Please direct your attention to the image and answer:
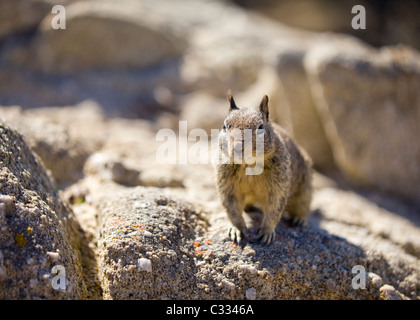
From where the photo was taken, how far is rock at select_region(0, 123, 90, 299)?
3492 millimetres

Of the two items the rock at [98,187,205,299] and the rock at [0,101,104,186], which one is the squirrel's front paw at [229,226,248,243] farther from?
the rock at [0,101,104,186]

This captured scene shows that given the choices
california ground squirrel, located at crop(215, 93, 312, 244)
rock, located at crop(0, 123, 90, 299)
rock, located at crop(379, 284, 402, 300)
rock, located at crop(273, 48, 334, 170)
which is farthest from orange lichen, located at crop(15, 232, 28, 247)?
rock, located at crop(273, 48, 334, 170)

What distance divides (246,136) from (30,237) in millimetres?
2363

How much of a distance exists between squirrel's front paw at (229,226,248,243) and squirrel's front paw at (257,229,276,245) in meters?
0.19

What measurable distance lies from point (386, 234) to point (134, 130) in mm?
5790

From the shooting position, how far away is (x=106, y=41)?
36.8ft

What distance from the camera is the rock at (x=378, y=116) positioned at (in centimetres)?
920

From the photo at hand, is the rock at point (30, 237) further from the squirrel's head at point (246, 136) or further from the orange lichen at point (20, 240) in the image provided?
the squirrel's head at point (246, 136)

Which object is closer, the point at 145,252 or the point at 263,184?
the point at 145,252

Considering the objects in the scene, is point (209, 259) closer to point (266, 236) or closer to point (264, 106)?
point (266, 236)

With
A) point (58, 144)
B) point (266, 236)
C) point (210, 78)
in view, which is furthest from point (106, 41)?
point (266, 236)

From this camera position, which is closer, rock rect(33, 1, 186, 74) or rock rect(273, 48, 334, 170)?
rock rect(273, 48, 334, 170)

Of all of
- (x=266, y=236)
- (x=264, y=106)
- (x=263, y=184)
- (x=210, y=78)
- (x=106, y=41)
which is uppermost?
(x=106, y=41)

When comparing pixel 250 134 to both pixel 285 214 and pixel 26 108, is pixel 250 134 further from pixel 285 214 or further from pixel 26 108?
pixel 26 108
